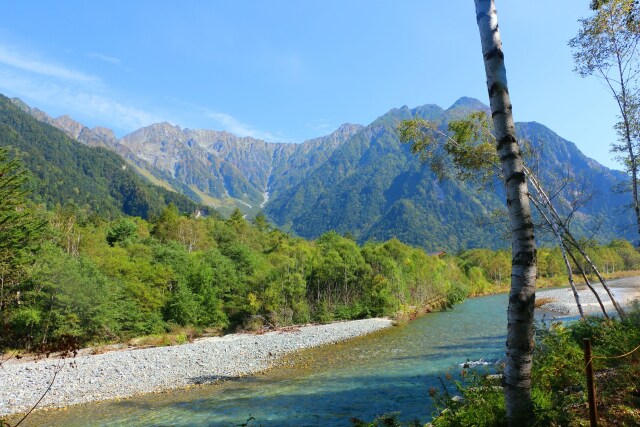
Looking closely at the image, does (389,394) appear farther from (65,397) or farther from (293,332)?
(293,332)

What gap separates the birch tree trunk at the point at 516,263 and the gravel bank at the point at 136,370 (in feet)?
48.7

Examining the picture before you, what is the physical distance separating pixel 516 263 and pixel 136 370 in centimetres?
2375

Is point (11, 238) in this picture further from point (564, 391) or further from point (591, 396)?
point (591, 396)

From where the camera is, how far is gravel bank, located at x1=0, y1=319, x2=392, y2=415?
713 inches

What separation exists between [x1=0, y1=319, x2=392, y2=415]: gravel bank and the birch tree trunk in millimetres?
14832

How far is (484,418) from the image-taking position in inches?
227

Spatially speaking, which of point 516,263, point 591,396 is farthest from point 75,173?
point 591,396

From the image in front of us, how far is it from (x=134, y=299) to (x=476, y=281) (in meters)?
67.6

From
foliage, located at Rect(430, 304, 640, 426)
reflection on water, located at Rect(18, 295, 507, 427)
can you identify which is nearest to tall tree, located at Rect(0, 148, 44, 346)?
reflection on water, located at Rect(18, 295, 507, 427)

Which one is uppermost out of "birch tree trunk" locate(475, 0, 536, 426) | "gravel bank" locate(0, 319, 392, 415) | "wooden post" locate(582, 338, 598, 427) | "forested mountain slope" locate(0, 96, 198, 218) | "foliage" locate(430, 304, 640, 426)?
"forested mountain slope" locate(0, 96, 198, 218)

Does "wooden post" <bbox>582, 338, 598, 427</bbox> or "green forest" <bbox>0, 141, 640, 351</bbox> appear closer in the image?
"wooden post" <bbox>582, 338, 598, 427</bbox>

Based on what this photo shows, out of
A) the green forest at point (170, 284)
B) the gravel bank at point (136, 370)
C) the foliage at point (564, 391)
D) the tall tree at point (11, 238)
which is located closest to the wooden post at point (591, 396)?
the foliage at point (564, 391)

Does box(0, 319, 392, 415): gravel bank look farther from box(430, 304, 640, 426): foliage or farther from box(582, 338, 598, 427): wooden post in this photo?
box(582, 338, 598, 427): wooden post

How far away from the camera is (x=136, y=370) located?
2244 cm
